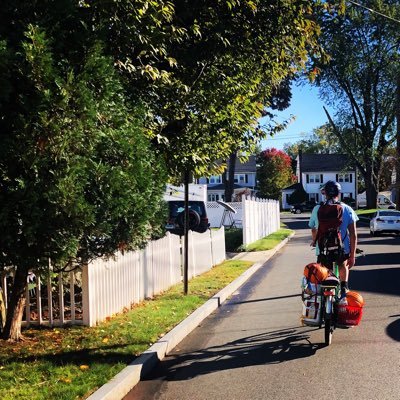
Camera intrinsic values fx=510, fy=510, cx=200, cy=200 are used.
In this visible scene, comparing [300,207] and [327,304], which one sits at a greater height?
[300,207]

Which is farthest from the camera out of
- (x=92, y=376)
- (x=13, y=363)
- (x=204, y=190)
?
(x=204, y=190)

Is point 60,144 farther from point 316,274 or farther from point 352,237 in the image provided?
point 352,237

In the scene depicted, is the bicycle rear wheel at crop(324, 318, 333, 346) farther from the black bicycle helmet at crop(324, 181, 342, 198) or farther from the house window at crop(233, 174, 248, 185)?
the house window at crop(233, 174, 248, 185)

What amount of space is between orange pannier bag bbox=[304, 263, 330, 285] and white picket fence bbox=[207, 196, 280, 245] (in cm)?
1340

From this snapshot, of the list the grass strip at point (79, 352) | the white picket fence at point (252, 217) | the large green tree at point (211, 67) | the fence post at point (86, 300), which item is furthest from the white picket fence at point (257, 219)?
the fence post at point (86, 300)

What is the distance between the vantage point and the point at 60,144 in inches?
170

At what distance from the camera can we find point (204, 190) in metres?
27.0

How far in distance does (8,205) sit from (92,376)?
72.0 inches

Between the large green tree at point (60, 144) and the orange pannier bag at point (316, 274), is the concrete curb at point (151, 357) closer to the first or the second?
the large green tree at point (60, 144)

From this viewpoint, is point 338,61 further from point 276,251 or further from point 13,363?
point 13,363

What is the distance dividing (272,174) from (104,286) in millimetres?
70653

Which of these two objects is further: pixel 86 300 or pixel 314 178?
pixel 314 178

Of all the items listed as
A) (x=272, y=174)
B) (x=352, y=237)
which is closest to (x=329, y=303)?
(x=352, y=237)

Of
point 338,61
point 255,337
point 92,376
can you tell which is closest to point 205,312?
point 255,337
